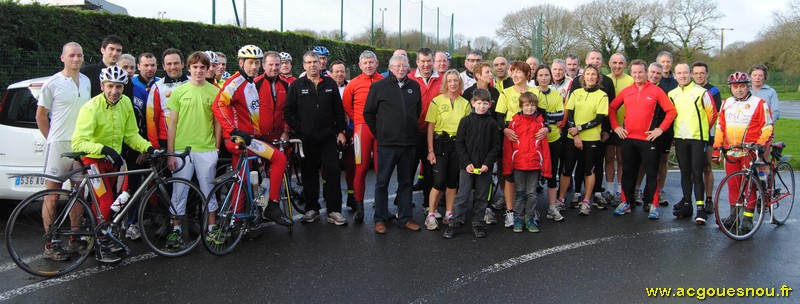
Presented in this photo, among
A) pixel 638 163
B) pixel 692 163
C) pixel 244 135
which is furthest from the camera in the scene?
pixel 638 163

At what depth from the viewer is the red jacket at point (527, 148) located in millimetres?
6160

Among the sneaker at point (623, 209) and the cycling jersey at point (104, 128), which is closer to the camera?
the cycling jersey at point (104, 128)

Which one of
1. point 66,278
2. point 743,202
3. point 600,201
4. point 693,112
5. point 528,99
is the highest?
point 528,99

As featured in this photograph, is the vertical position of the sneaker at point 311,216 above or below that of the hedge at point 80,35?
below

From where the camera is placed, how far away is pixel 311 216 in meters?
6.50

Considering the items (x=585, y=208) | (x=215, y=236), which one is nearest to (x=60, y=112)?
(x=215, y=236)

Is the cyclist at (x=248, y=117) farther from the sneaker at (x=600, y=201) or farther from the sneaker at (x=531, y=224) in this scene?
the sneaker at (x=600, y=201)

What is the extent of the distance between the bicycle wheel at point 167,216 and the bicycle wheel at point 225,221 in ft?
0.37

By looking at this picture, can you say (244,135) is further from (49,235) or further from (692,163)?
(692,163)

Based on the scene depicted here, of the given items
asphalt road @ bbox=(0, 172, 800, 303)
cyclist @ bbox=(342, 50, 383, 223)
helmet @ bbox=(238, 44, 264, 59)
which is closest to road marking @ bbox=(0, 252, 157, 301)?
asphalt road @ bbox=(0, 172, 800, 303)

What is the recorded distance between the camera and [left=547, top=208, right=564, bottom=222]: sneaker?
6602mm

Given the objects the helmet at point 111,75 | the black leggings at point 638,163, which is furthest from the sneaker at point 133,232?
the black leggings at point 638,163

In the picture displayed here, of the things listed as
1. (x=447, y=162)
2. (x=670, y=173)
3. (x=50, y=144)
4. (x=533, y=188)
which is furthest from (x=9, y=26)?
(x=670, y=173)

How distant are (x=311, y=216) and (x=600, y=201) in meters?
3.67
